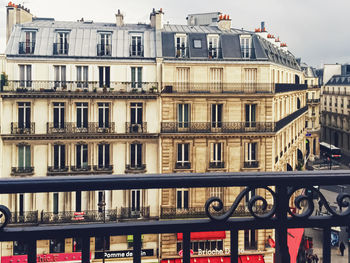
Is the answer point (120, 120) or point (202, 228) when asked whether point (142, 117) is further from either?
point (202, 228)

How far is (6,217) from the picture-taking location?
2457 millimetres

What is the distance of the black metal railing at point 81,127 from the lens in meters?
25.3

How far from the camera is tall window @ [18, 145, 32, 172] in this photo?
25.3m

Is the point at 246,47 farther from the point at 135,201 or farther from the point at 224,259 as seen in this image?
the point at 224,259

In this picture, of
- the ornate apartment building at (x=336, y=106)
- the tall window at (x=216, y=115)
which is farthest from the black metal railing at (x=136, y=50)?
the ornate apartment building at (x=336, y=106)

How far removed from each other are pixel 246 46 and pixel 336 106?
155 ft

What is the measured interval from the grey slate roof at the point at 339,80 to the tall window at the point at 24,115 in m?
56.2

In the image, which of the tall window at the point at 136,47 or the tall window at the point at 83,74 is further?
the tall window at the point at 136,47

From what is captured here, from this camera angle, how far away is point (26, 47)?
86.7ft

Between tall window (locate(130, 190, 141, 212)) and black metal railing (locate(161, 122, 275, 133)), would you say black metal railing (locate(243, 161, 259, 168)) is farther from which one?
tall window (locate(130, 190, 141, 212))

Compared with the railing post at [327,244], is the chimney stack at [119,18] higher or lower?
higher

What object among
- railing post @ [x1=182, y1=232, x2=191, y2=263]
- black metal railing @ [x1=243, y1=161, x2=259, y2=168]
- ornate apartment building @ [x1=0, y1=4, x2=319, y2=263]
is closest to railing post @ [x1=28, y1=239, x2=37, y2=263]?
railing post @ [x1=182, y1=232, x2=191, y2=263]

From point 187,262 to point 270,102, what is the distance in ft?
81.9

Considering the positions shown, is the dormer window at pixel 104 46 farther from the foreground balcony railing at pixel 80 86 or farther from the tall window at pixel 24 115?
the tall window at pixel 24 115
